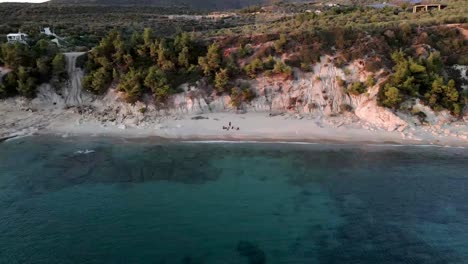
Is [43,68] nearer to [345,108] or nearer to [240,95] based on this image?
[240,95]

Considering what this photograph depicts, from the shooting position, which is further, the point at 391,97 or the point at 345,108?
the point at 345,108

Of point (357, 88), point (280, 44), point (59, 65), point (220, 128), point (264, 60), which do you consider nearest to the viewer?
point (220, 128)

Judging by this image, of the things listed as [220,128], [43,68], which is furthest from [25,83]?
[220,128]

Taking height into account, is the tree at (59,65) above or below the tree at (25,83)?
above

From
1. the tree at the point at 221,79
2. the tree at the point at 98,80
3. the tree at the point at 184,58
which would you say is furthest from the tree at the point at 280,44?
the tree at the point at 98,80

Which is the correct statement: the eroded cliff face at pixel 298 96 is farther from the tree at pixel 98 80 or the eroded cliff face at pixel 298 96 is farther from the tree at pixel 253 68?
the tree at pixel 98 80

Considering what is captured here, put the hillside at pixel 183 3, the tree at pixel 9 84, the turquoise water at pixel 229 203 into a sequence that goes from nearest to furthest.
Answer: the turquoise water at pixel 229 203 → the tree at pixel 9 84 → the hillside at pixel 183 3
